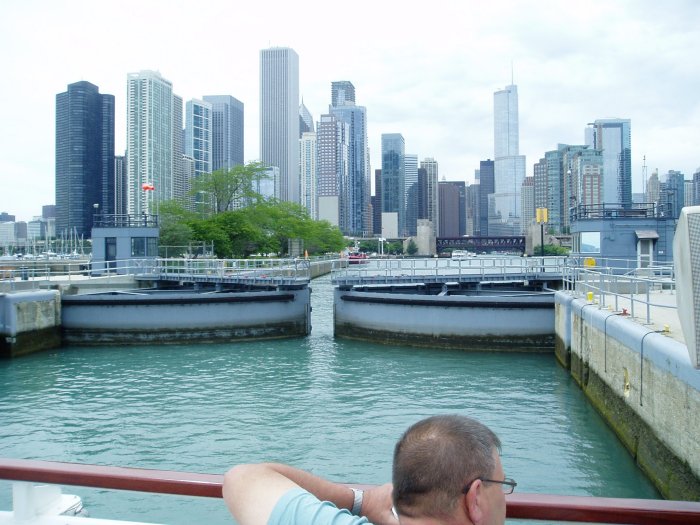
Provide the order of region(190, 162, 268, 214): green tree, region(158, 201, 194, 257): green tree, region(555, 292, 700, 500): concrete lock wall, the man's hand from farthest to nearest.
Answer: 1. region(190, 162, 268, 214): green tree
2. region(158, 201, 194, 257): green tree
3. region(555, 292, 700, 500): concrete lock wall
4. the man's hand

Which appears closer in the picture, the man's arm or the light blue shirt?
the light blue shirt

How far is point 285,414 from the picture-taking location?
15477mm

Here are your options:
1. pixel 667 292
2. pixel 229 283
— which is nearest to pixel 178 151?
pixel 229 283

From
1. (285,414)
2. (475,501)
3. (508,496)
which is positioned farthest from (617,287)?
(475,501)

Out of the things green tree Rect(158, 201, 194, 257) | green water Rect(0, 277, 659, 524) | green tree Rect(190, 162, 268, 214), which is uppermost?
green tree Rect(190, 162, 268, 214)

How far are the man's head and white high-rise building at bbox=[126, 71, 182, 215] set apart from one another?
164 meters

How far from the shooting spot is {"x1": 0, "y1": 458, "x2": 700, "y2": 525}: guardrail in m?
2.51

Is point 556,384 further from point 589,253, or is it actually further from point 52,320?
point 52,320

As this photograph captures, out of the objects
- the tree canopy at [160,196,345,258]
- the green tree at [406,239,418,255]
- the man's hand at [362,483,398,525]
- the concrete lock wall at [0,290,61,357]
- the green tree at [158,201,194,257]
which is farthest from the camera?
the green tree at [406,239,418,255]

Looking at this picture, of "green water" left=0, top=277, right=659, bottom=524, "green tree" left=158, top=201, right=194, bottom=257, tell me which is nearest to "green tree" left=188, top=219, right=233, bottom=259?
"green tree" left=158, top=201, right=194, bottom=257

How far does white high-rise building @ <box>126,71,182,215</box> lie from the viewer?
17000 centimetres

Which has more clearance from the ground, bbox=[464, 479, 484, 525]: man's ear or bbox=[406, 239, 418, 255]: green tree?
bbox=[406, 239, 418, 255]: green tree

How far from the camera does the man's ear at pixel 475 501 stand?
2033 millimetres

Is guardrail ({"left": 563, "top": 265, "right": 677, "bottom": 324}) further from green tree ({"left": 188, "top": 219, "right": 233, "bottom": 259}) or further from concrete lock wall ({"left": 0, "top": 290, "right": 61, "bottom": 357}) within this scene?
green tree ({"left": 188, "top": 219, "right": 233, "bottom": 259})
